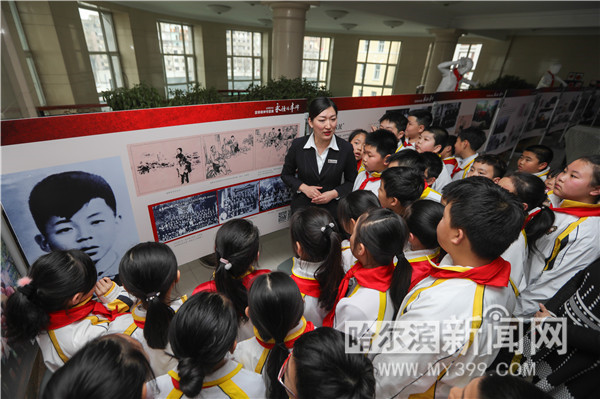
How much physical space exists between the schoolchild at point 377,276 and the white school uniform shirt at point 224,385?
0.44m

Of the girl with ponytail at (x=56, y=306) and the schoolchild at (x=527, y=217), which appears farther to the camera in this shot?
the schoolchild at (x=527, y=217)

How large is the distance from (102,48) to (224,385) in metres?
9.13

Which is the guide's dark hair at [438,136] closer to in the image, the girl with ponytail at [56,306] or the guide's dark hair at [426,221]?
the guide's dark hair at [426,221]

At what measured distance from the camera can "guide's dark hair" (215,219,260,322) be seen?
4.24ft

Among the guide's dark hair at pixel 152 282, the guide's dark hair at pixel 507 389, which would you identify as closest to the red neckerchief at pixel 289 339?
the guide's dark hair at pixel 152 282

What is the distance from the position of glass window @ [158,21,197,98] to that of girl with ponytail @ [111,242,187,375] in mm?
9313

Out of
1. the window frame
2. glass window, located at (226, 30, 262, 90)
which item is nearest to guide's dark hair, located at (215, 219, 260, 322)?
the window frame

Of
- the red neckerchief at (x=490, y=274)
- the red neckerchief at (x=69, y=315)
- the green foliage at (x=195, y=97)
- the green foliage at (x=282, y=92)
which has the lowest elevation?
the red neckerchief at (x=69, y=315)

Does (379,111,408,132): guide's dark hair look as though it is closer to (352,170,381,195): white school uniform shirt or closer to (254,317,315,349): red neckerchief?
(352,170,381,195): white school uniform shirt

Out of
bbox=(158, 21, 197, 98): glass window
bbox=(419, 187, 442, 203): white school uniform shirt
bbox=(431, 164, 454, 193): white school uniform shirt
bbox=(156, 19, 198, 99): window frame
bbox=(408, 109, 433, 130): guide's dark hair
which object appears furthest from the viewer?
bbox=(158, 21, 197, 98): glass window

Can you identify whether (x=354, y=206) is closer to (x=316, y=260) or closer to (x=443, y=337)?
(x=316, y=260)

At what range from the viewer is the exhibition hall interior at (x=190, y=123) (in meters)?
1.51

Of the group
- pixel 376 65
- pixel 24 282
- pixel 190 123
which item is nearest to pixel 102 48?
pixel 190 123

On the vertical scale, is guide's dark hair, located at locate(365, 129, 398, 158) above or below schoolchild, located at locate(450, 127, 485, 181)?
above
